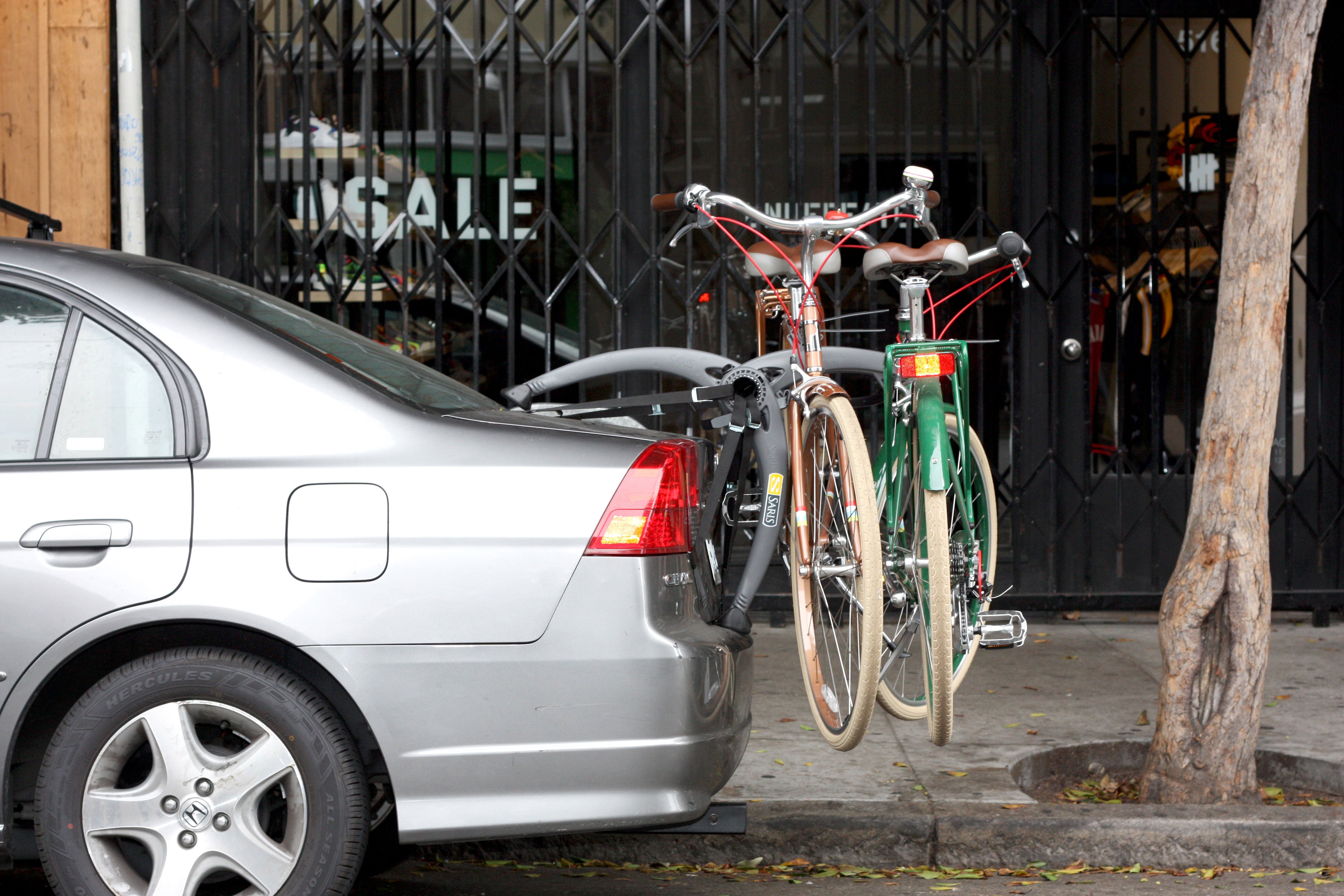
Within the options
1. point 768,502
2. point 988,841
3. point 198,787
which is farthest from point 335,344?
point 988,841

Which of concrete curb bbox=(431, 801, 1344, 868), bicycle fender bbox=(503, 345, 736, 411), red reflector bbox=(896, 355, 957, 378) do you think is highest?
bicycle fender bbox=(503, 345, 736, 411)

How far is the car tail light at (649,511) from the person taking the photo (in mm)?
2885

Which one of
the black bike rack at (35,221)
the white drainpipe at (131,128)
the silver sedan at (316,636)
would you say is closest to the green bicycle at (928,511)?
the silver sedan at (316,636)

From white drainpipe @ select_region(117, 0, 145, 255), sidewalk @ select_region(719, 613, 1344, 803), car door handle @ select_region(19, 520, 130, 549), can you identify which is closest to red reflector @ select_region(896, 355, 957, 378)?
sidewalk @ select_region(719, 613, 1344, 803)

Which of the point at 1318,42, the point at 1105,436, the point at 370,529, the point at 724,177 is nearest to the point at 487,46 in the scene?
the point at 724,177

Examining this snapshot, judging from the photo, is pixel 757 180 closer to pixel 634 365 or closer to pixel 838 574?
pixel 634 365

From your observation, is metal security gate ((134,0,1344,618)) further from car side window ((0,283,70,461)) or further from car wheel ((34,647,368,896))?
car wheel ((34,647,368,896))

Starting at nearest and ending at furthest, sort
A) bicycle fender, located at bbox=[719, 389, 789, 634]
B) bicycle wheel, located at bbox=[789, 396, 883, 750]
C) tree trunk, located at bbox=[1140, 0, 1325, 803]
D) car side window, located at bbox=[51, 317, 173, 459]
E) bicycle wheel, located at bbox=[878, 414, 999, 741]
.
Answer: car side window, located at bbox=[51, 317, 173, 459]
bicycle wheel, located at bbox=[789, 396, 883, 750]
bicycle fender, located at bbox=[719, 389, 789, 634]
bicycle wheel, located at bbox=[878, 414, 999, 741]
tree trunk, located at bbox=[1140, 0, 1325, 803]

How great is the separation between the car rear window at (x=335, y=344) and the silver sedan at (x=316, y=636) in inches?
7.1

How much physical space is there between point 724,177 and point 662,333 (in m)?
0.81

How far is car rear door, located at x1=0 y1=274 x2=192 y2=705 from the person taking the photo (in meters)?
2.81

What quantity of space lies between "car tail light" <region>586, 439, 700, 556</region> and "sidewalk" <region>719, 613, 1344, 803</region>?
4.72ft

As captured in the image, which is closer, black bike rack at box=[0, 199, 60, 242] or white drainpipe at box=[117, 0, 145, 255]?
black bike rack at box=[0, 199, 60, 242]

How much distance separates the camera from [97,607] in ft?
9.20
